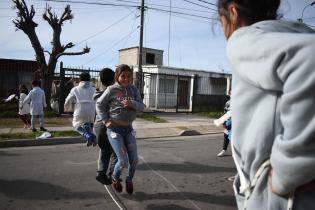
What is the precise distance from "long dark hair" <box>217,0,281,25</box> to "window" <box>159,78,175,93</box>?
24.9 meters

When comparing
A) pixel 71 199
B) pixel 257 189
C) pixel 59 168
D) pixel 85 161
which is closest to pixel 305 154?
pixel 257 189

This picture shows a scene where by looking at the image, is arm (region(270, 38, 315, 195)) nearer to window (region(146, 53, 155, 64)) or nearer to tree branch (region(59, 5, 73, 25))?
tree branch (region(59, 5, 73, 25))

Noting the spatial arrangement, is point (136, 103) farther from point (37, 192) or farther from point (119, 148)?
point (37, 192)

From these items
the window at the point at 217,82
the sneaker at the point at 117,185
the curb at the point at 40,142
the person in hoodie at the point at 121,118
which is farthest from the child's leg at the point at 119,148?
the window at the point at 217,82

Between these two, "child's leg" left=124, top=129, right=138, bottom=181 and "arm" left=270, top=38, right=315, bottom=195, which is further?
"child's leg" left=124, top=129, right=138, bottom=181

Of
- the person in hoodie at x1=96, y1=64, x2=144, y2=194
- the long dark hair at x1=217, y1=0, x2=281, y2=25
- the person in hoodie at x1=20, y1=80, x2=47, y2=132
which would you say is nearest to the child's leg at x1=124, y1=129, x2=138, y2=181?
the person in hoodie at x1=96, y1=64, x2=144, y2=194

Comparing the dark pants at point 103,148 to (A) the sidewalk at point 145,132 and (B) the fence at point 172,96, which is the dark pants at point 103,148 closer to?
(A) the sidewalk at point 145,132

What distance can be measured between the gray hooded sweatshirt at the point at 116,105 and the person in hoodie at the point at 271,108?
3324mm

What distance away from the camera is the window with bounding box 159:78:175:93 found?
1046 inches

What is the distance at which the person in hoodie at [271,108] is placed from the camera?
3.82ft

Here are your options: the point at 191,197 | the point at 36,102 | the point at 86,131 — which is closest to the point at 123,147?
the point at 191,197

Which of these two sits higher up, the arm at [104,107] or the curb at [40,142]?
the arm at [104,107]

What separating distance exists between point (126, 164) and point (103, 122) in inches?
26.3

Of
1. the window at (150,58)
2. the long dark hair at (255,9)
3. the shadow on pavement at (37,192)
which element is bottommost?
the shadow on pavement at (37,192)
